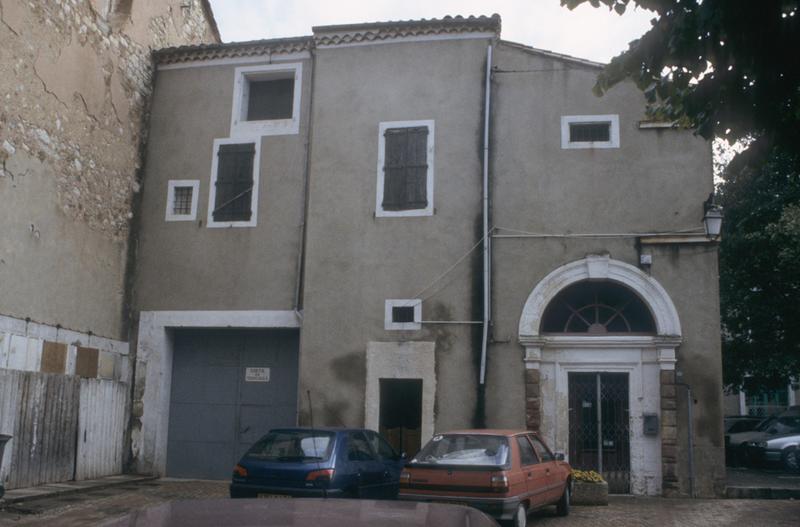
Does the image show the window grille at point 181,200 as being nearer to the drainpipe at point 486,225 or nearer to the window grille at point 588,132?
the drainpipe at point 486,225

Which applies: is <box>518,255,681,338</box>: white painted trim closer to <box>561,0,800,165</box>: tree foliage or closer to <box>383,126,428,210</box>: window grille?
<box>383,126,428,210</box>: window grille

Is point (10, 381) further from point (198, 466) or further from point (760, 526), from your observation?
point (760, 526)

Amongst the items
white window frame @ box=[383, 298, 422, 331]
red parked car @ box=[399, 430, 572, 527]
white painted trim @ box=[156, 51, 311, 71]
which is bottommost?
red parked car @ box=[399, 430, 572, 527]

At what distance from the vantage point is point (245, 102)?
17.6 meters

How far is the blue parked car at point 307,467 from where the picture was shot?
33.7 ft

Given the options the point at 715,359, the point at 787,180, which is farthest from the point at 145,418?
the point at 787,180

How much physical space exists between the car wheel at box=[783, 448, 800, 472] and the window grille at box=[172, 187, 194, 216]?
16147 mm

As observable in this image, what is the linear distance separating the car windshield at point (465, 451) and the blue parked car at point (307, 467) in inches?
32.7

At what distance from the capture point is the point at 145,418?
646 inches

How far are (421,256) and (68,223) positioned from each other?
649cm

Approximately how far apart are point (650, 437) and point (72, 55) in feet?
40.7

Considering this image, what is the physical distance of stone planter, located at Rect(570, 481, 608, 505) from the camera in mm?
13312

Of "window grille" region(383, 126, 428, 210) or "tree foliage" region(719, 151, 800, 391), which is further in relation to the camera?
"tree foliage" region(719, 151, 800, 391)

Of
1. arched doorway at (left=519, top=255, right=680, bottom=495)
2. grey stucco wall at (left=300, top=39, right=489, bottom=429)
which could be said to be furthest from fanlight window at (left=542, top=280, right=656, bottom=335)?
grey stucco wall at (left=300, top=39, right=489, bottom=429)
